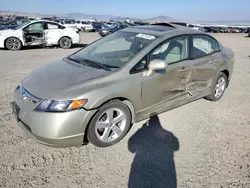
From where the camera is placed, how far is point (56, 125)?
8.74 ft

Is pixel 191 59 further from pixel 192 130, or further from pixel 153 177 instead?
pixel 153 177

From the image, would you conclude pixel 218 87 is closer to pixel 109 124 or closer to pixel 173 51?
pixel 173 51

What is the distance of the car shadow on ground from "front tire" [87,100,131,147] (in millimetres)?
241

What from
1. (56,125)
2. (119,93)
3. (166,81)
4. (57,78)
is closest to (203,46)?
(166,81)

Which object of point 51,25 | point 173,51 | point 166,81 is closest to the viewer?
point 166,81

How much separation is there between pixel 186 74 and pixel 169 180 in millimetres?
1936

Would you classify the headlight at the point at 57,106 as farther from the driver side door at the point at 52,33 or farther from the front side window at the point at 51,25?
the front side window at the point at 51,25

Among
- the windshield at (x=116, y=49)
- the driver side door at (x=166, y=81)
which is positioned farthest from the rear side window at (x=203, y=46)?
Result: the windshield at (x=116, y=49)

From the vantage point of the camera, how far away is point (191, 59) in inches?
156

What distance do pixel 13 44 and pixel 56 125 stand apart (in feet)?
33.1

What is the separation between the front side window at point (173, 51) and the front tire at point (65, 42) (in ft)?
31.1

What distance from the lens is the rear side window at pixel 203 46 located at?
13.5 feet

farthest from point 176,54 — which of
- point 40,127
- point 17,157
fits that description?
point 17,157

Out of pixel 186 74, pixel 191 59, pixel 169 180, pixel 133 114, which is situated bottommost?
pixel 169 180
